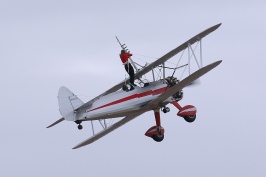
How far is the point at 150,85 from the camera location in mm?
39438

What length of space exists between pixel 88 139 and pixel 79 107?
12.5 feet

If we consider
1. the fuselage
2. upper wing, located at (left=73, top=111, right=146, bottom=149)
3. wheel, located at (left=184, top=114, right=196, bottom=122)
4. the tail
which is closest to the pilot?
the fuselage

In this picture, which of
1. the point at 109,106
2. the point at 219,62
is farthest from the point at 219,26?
the point at 109,106

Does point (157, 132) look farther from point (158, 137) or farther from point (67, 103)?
point (67, 103)

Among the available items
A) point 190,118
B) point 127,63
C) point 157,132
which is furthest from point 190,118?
point 127,63

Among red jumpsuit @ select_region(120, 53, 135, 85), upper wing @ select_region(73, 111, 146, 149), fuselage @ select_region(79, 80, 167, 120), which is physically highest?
red jumpsuit @ select_region(120, 53, 135, 85)

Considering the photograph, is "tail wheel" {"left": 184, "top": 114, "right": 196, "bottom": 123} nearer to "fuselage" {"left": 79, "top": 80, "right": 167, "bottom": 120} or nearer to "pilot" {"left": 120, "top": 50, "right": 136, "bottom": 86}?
"fuselage" {"left": 79, "top": 80, "right": 167, "bottom": 120}

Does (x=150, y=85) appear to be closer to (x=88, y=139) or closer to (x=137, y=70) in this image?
(x=137, y=70)

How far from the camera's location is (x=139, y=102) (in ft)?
128

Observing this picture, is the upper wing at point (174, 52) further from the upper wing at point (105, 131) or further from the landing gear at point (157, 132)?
the landing gear at point (157, 132)

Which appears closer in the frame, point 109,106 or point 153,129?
point 109,106

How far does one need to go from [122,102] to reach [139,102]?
995 millimetres

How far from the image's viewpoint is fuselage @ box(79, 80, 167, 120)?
37375mm

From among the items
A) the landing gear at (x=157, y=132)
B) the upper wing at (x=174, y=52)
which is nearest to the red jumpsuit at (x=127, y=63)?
the upper wing at (x=174, y=52)
